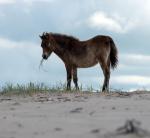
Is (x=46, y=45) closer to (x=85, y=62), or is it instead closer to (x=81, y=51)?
(x=81, y=51)

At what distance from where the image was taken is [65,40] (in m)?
16.8

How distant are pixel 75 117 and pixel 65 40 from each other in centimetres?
949

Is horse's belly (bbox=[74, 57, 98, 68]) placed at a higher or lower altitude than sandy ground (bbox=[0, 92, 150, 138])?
higher

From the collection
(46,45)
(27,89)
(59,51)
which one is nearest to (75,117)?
(27,89)

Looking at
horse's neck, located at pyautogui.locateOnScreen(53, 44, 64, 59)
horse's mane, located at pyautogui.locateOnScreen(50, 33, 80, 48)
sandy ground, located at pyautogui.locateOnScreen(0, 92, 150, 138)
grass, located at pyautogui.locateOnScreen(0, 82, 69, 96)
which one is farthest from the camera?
horse's neck, located at pyautogui.locateOnScreen(53, 44, 64, 59)

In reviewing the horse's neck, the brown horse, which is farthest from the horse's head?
the horse's neck

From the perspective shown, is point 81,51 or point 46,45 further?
point 46,45

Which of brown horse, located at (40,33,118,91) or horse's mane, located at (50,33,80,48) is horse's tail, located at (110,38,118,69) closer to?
brown horse, located at (40,33,118,91)

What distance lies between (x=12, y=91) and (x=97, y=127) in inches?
218

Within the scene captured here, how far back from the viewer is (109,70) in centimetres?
1609

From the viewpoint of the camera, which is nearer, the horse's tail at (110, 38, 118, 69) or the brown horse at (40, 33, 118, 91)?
the brown horse at (40, 33, 118, 91)

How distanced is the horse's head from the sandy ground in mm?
7093

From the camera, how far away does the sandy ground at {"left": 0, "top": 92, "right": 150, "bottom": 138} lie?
6195mm

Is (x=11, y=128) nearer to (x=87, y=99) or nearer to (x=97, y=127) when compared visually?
(x=97, y=127)
